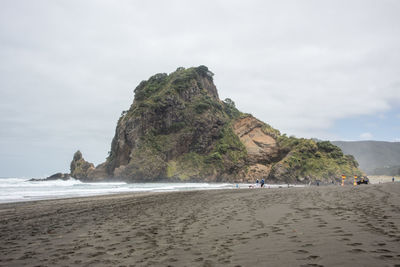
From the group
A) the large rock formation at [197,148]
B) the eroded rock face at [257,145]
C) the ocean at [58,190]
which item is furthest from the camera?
the eroded rock face at [257,145]

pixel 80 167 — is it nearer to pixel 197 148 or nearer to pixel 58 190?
pixel 197 148

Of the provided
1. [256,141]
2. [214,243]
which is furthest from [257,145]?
[214,243]

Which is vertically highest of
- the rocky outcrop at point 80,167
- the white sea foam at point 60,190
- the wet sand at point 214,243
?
the rocky outcrop at point 80,167

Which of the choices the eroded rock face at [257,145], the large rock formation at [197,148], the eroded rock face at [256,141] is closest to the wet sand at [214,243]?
the large rock formation at [197,148]

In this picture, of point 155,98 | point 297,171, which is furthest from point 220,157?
point 155,98

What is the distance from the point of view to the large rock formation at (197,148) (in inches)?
2800

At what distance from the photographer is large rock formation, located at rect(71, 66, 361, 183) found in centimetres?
7112

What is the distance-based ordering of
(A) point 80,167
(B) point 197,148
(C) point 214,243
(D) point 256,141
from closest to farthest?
(C) point 214,243
(B) point 197,148
(D) point 256,141
(A) point 80,167

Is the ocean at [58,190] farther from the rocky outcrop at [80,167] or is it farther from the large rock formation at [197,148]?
the rocky outcrop at [80,167]

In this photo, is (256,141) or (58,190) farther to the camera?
(256,141)

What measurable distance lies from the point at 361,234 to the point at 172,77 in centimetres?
9536

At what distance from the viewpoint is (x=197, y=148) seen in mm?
82062

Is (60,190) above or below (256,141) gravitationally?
below

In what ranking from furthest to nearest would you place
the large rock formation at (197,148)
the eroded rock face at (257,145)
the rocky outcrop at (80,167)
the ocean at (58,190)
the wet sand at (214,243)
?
1. the rocky outcrop at (80,167)
2. the eroded rock face at (257,145)
3. the large rock formation at (197,148)
4. the ocean at (58,190)
5. the wet sand at (214,243)
